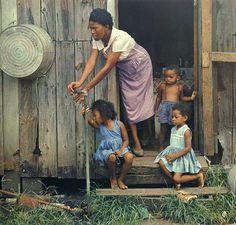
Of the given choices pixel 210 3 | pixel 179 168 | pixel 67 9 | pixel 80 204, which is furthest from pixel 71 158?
pixel 210 3

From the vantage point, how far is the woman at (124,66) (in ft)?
17.8

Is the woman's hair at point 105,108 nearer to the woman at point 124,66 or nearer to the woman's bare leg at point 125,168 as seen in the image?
the woman at point 124,66

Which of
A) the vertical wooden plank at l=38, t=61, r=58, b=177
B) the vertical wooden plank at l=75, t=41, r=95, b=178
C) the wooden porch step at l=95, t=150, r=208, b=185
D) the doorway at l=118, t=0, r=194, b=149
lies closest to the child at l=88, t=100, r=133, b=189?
the wooden porch step at l=95, t=150, r=208, b=185

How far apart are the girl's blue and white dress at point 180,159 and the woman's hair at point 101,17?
1452 mm

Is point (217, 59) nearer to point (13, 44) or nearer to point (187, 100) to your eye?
point (187, 100)

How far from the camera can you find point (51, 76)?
593 cm

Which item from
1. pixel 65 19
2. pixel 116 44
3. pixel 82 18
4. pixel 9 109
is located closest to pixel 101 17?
pixel 116 44

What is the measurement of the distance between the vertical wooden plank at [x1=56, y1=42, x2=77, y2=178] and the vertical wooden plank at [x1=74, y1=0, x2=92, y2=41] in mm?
182

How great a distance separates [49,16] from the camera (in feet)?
19.2

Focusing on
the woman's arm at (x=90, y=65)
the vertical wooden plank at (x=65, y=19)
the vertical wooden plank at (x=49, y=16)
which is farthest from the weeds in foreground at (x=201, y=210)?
the vertical wooden plank at (x=49, y=16)

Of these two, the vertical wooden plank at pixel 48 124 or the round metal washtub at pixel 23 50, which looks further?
the vertical wooden plank at pixel 48 124

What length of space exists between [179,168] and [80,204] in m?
1.16

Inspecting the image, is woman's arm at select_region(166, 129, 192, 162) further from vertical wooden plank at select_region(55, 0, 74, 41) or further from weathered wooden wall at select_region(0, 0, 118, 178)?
vertical wooden plank at select_region(55, 0, 74, 41)

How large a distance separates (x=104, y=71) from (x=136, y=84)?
2.26 feet
